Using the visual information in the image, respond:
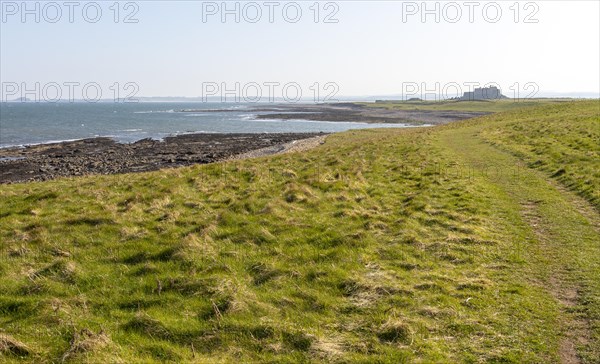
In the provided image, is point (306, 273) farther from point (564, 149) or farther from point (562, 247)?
point (564, 149)

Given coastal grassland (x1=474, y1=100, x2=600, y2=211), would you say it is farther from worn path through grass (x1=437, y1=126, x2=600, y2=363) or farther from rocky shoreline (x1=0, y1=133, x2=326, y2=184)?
rocky shoreline (x1=0, y1=133, x2=326, y2=184)

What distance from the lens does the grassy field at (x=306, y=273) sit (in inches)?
291

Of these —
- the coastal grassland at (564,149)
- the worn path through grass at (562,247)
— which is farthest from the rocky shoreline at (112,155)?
the worn path through grass at (562,247)

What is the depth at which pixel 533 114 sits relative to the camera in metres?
61.1

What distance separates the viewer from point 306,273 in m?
10.3

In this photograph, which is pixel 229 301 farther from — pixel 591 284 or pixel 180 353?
pixel 591 284

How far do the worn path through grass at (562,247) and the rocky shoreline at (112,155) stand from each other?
1440 inches

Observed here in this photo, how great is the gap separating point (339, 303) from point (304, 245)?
3.37 metres

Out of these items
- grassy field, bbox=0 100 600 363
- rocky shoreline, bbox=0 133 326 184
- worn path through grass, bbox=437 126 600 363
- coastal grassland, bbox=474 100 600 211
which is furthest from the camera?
rocky shoreline, bbox=0 133 326 184

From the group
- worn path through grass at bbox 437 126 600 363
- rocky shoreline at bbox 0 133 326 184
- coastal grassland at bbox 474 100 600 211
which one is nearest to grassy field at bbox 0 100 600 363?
worn path through grass at bbox 437 126 600 363

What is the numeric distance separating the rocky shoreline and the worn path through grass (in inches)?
1440

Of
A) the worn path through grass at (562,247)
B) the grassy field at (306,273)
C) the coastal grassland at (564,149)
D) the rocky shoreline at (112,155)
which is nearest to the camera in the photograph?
the grassy field at (306,273)

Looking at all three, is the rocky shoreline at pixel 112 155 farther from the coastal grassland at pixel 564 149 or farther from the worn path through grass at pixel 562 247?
the worn path through grass at pixel 562 247

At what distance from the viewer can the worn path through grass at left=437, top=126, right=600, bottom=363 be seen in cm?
772
